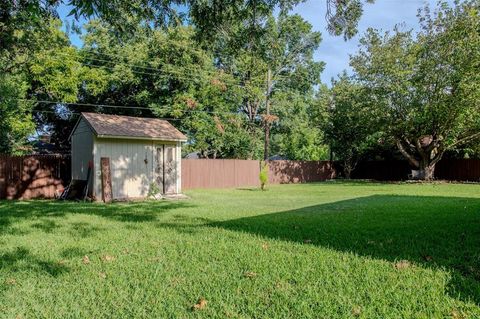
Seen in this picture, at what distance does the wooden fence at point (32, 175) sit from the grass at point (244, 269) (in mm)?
7675

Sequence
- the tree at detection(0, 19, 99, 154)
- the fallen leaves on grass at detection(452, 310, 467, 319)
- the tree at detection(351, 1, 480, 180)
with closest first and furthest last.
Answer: the fallen leaves on grass at detection(452, 310, 467, 319) < the tree at detection(0, 19, 99, 154) < the tree at detection(351, 1, 480, 180)

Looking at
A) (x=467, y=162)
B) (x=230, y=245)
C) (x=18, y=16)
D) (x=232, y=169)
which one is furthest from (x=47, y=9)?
(x=467, y=162)

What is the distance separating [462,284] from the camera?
11.2 ft

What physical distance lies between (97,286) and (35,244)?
240cm

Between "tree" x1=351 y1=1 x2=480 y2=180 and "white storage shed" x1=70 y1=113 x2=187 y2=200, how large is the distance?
13633 millimetres

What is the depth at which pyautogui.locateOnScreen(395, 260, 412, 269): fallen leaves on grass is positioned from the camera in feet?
13.0

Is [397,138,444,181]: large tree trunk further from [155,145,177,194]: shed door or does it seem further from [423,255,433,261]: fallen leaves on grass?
[423,255,433,261]: fallen leaves on grass

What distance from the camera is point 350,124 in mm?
25672

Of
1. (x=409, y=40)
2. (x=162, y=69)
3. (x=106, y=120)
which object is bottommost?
(x=106, y=120)

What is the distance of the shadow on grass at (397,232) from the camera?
412 cm

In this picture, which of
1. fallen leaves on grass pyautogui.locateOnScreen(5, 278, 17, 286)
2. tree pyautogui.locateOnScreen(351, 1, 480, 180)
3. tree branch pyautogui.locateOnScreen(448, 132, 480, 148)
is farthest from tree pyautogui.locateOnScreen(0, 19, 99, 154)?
tree branch pyautogui.locateOnScreen(448, 132, 480, 148)

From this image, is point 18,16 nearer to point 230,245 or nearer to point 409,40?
point 230,245

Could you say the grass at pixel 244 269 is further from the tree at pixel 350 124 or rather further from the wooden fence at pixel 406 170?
the wooden fence at pixel 406 170

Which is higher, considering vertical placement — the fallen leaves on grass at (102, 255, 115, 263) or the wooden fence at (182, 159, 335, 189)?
the wooden fence at (182, 159, 335, 189)
